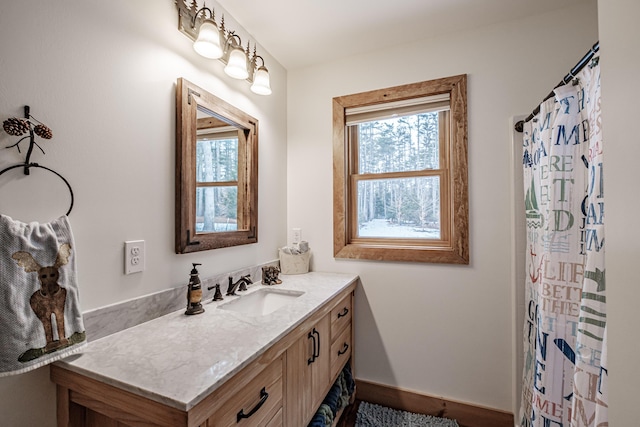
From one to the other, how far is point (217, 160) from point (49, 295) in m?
0.93

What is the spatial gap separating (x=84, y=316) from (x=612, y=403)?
1.34 metres

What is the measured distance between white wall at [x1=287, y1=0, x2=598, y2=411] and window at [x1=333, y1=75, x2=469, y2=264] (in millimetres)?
71

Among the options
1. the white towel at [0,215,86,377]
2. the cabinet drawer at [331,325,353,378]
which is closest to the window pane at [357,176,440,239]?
the cabinet drawer at [331,325,353,378]

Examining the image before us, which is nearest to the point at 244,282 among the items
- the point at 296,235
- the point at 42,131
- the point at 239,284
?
the point at 239,284

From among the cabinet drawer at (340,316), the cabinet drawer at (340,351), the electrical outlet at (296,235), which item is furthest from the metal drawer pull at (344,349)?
the electrical outlet at (296,235)

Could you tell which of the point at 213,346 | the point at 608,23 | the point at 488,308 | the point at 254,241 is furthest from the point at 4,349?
the point at 488,308

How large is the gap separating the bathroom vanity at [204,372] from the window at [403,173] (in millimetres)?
789

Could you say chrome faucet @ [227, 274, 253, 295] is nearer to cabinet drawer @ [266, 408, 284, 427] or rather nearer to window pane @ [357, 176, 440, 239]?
cabinet drawer @ [266, 408, 284, 427]

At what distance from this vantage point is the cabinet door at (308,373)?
1.16 m

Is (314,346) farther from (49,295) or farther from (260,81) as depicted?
(260,81)

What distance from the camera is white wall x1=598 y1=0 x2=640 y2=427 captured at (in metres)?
0.40

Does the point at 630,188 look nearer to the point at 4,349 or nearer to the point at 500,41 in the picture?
the point at 4,349

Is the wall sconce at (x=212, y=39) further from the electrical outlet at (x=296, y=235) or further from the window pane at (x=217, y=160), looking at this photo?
the electrical outlet at (x=296, y=235)

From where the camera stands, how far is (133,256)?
1.13 m
